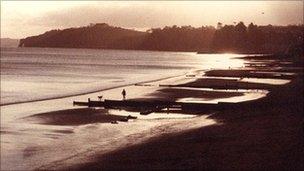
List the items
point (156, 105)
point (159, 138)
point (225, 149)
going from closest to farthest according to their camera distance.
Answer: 1. point (225, 149)
2. point (159, 138)
3. point (156, 105)

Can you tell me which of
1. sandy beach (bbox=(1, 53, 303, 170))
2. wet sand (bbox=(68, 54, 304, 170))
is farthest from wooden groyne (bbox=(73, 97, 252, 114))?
wet sand (bbox=(68, 54, 304, 170))

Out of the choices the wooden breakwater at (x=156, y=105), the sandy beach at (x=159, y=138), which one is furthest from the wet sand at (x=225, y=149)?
the wooden breakwater at (x=156, y=105)

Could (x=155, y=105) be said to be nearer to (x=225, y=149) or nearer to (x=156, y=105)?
(x=156, y=105)

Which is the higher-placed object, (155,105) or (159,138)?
(155,105)

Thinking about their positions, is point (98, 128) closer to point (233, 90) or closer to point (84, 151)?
point (84, 151)

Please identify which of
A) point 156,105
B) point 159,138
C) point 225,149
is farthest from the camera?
point 156,105

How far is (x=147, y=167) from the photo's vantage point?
17.5m

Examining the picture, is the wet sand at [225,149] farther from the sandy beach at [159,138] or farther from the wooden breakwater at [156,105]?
the wooden breakwater at [156,105]

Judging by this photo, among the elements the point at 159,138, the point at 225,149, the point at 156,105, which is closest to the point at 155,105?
the point at 156,105

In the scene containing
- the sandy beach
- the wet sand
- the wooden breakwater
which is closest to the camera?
the wet sand

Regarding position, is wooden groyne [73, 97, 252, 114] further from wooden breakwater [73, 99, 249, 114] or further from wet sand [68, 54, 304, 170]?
Answer: wet sand [68, 54, 304, 170]

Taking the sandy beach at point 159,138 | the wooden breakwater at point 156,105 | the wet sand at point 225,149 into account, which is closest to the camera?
the wet sand at point 225,149

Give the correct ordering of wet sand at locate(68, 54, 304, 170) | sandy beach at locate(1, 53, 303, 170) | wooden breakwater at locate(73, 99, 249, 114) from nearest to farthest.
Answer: wet sand at locate(68, 54, 304, 170) → sandy beach at locate(1, 53, 303, 170) → wooden breakwater at locate(73, 99, 249, 114)

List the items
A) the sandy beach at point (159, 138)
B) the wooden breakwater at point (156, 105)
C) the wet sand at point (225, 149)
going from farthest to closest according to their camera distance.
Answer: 1. the wooden breakwater at point (156, 105)
2. the sandy beach at point (159, 138)
3. the wet sand at point (225, 149)
